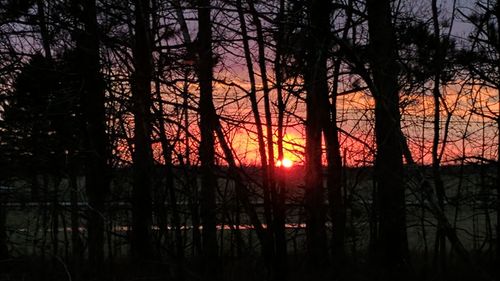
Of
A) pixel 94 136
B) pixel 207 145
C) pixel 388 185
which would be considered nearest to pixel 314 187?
pixel 388 185

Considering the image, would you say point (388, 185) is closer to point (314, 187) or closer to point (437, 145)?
point (314, 187)

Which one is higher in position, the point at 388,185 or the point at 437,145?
the point at 437,145

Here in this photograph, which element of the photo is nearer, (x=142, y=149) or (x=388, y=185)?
(x=388, y=185)

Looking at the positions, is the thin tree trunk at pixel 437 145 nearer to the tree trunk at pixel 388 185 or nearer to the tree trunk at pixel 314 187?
the tree trunk at pixel 388 185

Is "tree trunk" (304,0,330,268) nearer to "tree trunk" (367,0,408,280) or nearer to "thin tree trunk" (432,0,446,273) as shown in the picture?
"tree trunk" (367,0,408,280)

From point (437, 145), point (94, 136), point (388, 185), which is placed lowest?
point (388, 185)

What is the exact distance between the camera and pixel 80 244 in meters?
9.62

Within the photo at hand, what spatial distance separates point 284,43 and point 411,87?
13.0 ft

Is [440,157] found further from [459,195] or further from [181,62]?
[181,62]

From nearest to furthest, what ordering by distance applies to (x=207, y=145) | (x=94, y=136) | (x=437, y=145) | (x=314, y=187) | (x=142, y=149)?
(x=207, y=145), (x=314, y=187), (x=94, y=136), (x=142, y=149), (x=437, y=145)

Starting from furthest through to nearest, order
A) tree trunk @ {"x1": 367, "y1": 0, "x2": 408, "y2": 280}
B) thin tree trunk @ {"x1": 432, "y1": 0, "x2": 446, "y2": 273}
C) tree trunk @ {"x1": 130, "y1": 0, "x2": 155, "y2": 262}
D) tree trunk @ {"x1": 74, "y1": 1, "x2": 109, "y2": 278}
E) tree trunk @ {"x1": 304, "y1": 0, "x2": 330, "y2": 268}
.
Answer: tree trunk @ {"x1": 367, "y1": 0, "x2": 408, "y2": 280}, thin tree trunk @ {"x1": 432, "y1": 0, "x2": 446, "y2": 273}, tree trunk @ {"x1": 304, "y1": 0, "x2": 330, "y2": 268}, tree trunk @ {"x1": 74, "y1": 1, "x2": 109, "y2": 278}, tree trunk @ {"x1": 130, "y1": 0, "x2": 155, "y2": 262}

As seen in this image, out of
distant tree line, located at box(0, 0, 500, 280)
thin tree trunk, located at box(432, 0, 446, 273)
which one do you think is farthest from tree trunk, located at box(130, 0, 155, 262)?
thin tree trunk, located at box(432, 0, 446, 273)

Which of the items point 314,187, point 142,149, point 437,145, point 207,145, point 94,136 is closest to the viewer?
point 207,145

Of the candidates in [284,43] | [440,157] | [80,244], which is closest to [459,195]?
[440,157]
